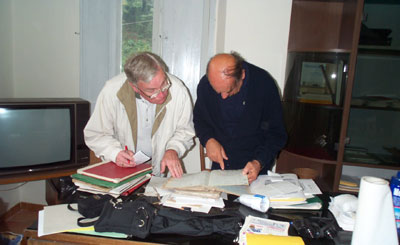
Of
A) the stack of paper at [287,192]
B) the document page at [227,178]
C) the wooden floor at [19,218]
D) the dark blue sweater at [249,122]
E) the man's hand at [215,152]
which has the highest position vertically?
the dark blue sweater at [249,122]

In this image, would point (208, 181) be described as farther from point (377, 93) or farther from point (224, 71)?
point (377, 93)

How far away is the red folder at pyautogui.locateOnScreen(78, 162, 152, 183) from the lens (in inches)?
56.3

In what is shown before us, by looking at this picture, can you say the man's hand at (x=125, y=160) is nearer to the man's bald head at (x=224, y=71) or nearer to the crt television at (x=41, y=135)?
the man's bald head at (x=224, y=71)

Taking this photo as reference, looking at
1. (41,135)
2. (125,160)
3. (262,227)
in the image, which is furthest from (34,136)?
(262,227)

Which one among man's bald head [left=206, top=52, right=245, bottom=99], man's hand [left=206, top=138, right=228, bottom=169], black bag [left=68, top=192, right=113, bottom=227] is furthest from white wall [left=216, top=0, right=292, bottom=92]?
black bag [left=68, top=192, right=113, bottom=227]

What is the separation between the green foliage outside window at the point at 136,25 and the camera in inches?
111

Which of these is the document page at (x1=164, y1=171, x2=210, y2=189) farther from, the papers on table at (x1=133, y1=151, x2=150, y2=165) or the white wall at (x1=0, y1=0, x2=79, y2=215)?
the white wall at (x1=0, y1=0, x2=79, y2=215)

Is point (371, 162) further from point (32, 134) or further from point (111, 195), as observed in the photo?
point (32, 134)

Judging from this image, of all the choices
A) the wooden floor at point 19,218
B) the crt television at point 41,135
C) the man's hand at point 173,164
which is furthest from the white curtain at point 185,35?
the wooden floor at point 19,218

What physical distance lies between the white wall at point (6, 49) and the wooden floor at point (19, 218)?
1.18 metres

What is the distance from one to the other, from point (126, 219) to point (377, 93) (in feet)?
7.48

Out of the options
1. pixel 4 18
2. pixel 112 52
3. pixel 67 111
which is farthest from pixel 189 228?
pixel 4 18

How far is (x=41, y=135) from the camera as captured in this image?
237 centimetres

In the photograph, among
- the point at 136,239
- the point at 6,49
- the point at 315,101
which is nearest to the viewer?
the point at 136,239
